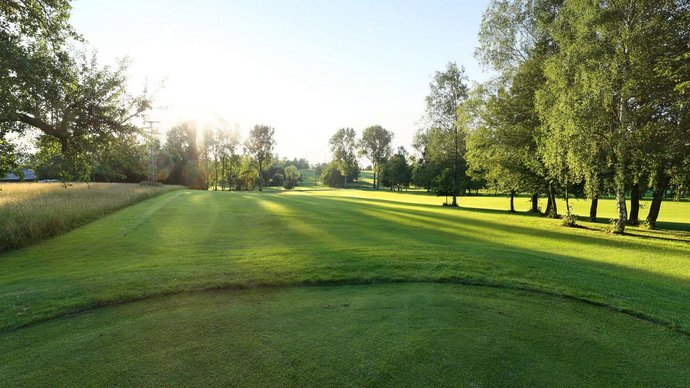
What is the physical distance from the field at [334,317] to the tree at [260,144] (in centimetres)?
7244

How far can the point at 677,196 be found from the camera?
1975 cm

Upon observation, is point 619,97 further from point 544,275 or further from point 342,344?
point 342,344

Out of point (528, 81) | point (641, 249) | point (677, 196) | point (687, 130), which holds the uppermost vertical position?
point (528, 81)

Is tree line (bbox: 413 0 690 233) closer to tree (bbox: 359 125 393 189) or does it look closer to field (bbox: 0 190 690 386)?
field (bbox: 0 190 690 386)

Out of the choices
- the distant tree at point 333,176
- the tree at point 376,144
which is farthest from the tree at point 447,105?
the distant tree at point 333,176

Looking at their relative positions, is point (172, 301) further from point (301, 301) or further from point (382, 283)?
point (382, 283)

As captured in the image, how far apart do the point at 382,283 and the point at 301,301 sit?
2086 millimetres

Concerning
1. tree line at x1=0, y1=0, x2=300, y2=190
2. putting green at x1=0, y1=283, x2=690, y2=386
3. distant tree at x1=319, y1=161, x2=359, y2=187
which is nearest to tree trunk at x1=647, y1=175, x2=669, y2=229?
putting green at x1=0, y1=283, x2=690, y2=386

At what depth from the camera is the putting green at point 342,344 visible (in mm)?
3949

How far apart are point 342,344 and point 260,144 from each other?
8115cm

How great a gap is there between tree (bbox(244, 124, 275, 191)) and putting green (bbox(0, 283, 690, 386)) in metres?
77.0

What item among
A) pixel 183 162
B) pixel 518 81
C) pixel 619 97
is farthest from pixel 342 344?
pixel 183 162

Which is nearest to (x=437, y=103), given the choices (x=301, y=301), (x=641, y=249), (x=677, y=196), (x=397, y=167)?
(x=677, y=196)

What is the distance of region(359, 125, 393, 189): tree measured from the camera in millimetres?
106400
